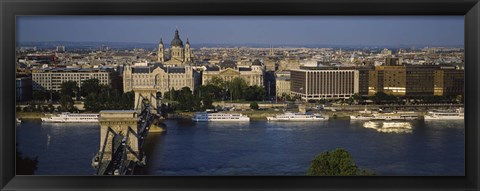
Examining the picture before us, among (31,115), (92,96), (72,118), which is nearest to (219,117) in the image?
(92,96)

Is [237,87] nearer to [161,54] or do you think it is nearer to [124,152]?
[161,54]

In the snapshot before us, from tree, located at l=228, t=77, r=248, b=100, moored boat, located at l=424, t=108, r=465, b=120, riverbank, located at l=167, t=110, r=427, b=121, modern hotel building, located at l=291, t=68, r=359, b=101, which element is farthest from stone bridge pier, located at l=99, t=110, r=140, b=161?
moored boat, located at l=424, t=108, r=465, b=120

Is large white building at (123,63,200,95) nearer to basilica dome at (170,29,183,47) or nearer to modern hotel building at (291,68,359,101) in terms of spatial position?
basilica dome at (170,29,183,47)

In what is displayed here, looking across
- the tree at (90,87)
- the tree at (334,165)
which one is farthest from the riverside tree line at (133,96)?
the tree at (334,165)

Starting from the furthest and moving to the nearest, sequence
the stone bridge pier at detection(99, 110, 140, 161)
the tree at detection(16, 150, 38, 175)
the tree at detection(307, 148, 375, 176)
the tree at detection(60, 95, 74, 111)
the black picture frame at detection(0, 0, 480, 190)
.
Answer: the tree at detection(60, 95, 74, 111), the stone bridge pier at detection(99, 110, 140, 161), the tree at detection(307, 148, 375, 176), the tree at detection(16, 150, 38, 175), the black picture frame at detection(0, 0, 480, 190)

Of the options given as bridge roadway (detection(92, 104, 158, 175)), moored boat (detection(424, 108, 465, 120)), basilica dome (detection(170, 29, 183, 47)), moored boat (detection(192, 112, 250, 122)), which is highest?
basilica dome (detection(170, 29, 183, 47))

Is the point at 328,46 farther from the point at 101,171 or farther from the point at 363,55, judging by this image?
the point at 101,171
